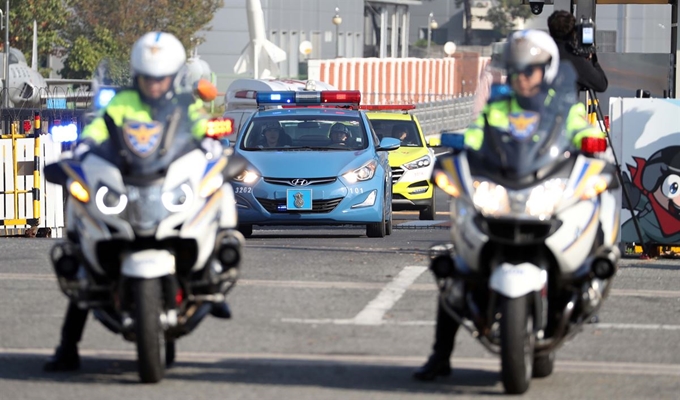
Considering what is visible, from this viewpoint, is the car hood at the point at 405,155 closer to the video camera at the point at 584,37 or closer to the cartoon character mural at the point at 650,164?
the cartoon character mural at the point at 650,164

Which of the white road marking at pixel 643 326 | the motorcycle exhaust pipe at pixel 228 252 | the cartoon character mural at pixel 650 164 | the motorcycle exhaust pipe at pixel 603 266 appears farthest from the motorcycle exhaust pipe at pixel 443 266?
the cartoon character mural at pixel 650 164

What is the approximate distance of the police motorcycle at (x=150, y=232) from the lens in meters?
7.08

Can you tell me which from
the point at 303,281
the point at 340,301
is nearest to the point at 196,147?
the point at 340,301

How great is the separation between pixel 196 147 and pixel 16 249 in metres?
7.11

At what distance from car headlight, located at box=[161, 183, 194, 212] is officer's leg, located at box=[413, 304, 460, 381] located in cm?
137

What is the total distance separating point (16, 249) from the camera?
1408cm

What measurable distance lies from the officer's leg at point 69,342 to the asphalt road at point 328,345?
0.09 metres

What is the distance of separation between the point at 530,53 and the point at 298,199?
9.60 meters

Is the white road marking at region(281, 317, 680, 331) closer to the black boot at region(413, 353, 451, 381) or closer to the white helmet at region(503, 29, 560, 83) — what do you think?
the black boot at region(413, 353, 451, 381)

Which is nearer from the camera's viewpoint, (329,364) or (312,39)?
(329,364)

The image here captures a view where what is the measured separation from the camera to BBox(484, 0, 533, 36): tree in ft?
383

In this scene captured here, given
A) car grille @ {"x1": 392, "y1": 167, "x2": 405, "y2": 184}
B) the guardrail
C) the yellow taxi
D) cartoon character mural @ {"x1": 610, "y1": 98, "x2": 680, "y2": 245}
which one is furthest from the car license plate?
the guardrail

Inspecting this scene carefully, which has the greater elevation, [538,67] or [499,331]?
[538,67]

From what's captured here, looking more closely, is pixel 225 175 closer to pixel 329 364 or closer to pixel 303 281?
pixel 329 364
